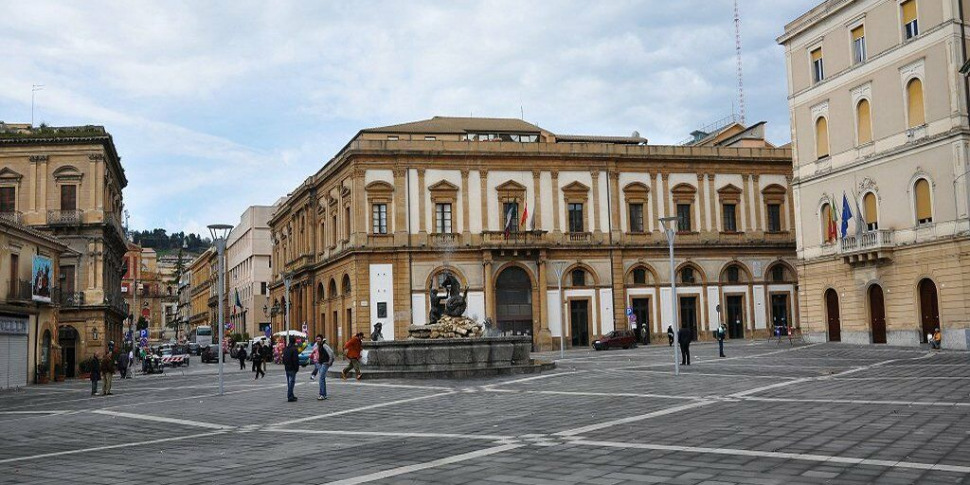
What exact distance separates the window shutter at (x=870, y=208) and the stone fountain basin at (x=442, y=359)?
19936 millimetres

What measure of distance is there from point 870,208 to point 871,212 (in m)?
0.19

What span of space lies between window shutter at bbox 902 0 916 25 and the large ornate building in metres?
21.1

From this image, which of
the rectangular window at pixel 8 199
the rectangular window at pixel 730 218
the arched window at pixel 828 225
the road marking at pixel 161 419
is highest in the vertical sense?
the rectangular window at pixel 8 199

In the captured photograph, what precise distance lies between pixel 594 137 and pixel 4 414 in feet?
163

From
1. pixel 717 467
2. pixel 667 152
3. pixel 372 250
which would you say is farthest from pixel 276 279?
pixel 717 467

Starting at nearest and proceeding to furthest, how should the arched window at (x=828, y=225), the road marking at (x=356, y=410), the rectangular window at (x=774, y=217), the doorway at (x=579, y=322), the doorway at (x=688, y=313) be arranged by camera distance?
the road marking at (x=356, y=410) → the arched window at (x=828, y=225) → the doorway at (x=579, y=322) → the doorway at (x=688, y=313) → the rectangular window at (x=774, y=217)

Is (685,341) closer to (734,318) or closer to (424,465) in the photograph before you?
(424,465)

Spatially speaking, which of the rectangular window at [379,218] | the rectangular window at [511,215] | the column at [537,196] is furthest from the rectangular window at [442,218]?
the column at [537,196]

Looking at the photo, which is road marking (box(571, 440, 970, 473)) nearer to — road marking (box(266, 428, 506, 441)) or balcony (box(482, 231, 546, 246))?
road marking (box(266, 428, 506, 441))

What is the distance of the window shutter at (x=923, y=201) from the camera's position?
35203 mm

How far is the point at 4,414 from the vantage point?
69.4ft

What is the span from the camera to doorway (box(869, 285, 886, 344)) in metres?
38.1

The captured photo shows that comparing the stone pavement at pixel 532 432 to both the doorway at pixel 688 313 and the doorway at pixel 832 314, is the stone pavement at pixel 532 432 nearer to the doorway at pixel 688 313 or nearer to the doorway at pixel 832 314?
the doorway at pixel 832 314

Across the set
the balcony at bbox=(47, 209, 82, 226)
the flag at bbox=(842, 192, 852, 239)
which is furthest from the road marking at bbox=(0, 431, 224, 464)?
the balcony at bbox=(47, 209, 82, 226)
